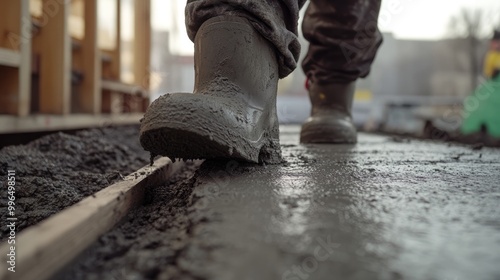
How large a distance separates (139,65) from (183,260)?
396cm

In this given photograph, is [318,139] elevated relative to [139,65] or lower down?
lower down

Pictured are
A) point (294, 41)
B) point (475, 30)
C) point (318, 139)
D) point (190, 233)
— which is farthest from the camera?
point (475, 30)

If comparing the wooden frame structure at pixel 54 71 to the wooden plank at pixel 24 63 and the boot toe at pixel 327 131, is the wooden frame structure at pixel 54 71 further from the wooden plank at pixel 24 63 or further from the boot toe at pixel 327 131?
the boot toe at pixel 327 131

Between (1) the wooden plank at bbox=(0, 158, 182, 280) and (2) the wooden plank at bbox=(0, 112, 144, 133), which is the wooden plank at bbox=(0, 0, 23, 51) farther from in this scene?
(1) the wooden plank at bbox=(0, 158, 182, 280)

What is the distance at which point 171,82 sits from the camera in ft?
28.7

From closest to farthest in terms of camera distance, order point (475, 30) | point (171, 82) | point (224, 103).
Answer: point (224, 103) < point (171, 82) < point (475, 30)

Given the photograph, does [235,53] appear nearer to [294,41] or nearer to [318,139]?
[294,41]

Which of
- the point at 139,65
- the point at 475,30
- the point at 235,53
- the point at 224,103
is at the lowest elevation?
the point at 224,103

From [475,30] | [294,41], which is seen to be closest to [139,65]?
[294,41]


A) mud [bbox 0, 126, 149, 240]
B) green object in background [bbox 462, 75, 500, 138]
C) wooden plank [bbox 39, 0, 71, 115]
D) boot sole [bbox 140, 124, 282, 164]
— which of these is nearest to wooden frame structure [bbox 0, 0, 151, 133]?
wooden plank [bbox 39, 0, 71, 115]

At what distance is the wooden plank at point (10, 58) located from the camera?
1.76 meters

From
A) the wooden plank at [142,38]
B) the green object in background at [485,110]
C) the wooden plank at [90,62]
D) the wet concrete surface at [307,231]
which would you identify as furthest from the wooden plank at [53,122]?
the green object in background at [485,110]

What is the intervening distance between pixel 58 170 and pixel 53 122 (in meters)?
1.08

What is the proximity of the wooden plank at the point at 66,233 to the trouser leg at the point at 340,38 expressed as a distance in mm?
1339
